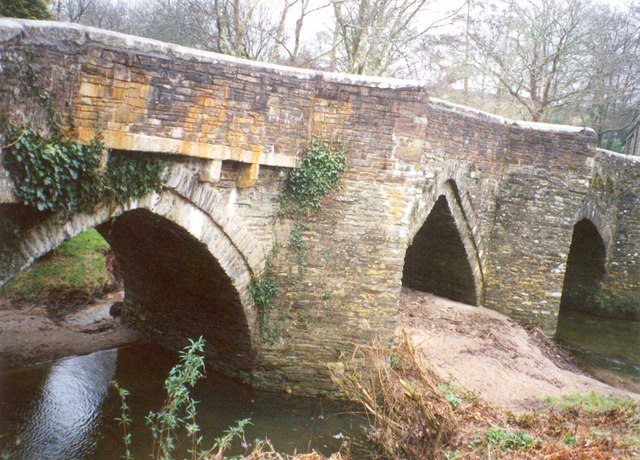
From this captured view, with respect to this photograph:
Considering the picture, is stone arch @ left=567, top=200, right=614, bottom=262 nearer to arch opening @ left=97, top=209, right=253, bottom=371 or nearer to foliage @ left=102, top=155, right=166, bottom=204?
arch opening @ left=97, top=209, right=253, bottom=371

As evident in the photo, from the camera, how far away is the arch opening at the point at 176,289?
245 inches

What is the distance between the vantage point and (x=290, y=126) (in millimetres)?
6086

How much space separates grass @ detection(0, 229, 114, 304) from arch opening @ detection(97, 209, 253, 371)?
145 cm

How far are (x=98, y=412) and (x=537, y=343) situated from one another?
708cm

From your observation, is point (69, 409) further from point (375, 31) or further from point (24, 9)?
point (375, 31)

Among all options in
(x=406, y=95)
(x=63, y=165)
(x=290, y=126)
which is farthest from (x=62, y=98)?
(x=406, y=95)

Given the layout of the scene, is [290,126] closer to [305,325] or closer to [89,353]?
[305,325]

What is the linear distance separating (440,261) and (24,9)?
8.07 m

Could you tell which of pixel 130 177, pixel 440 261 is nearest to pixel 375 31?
pixel 440 261

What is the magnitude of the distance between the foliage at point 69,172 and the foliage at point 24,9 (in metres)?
4.70

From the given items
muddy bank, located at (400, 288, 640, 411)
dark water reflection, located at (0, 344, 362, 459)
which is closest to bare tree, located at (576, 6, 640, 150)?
muddy bank, located at (400, 288, 640, 411)

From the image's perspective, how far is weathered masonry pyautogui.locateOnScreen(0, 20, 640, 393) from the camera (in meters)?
4.54

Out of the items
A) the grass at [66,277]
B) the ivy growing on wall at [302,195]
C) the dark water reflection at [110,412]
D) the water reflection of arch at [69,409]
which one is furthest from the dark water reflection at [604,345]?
the grass at [66,277]

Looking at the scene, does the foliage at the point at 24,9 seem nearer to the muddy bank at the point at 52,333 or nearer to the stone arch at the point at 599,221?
the muddy bank at the point at 52,333
